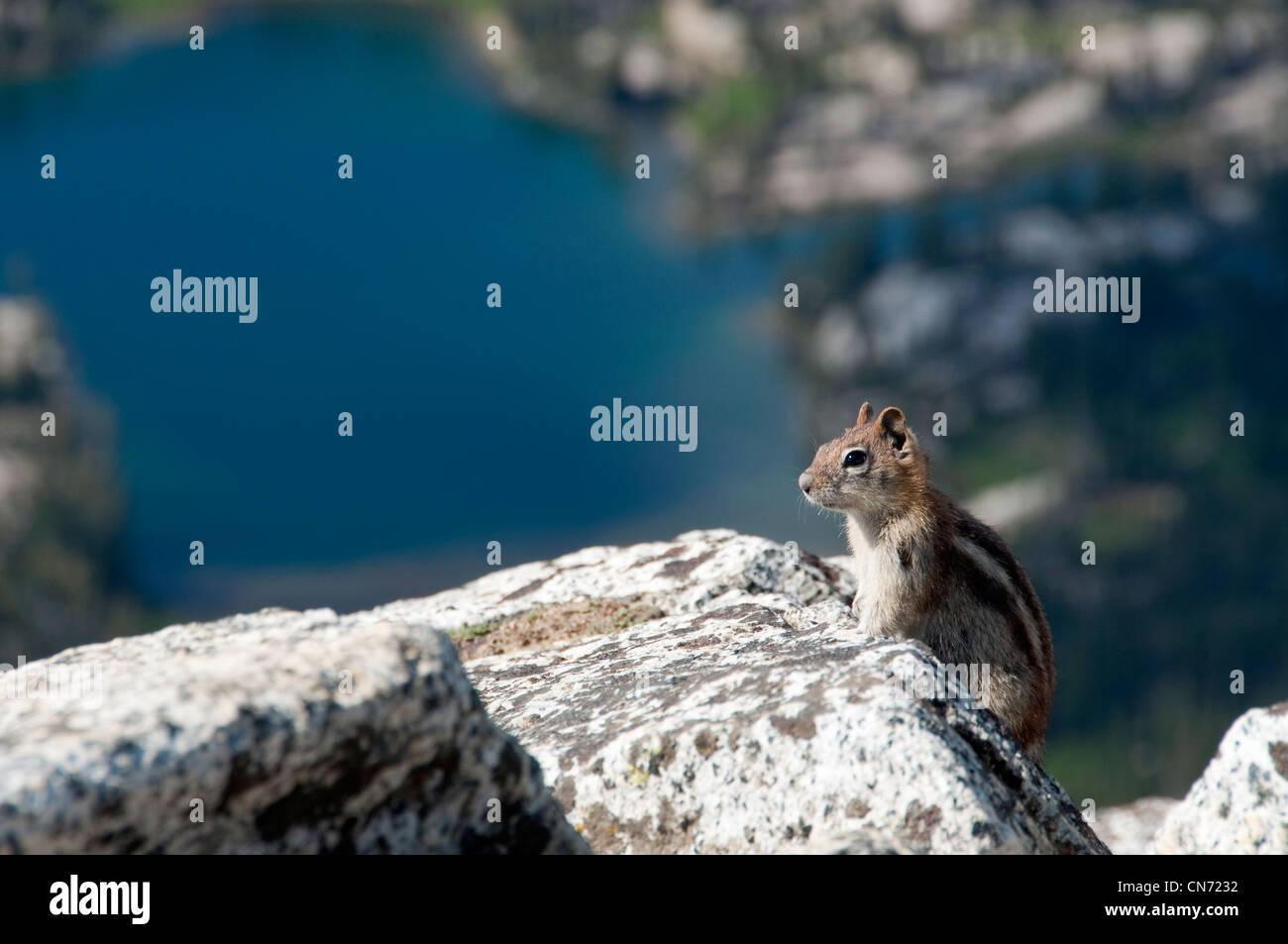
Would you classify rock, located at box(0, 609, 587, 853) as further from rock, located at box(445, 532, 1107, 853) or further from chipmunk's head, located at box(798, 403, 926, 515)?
chipmunk's head, located at box(798, 403, 926, 515)

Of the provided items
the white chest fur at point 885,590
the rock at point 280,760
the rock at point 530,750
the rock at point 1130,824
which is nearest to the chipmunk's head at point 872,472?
the white chest fur at point 885,590

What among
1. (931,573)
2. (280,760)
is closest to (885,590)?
(931,573)

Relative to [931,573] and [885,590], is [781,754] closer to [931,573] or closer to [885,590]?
[885,590]

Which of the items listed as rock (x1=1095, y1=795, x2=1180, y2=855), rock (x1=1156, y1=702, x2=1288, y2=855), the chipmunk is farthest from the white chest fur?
rock (x1=1095, y1=795, x2=1180, y2=855)
